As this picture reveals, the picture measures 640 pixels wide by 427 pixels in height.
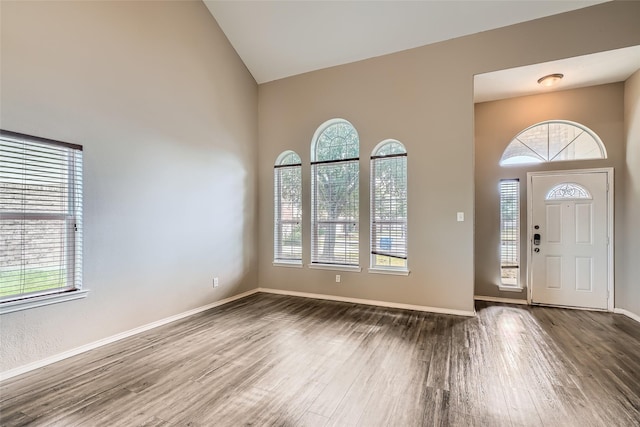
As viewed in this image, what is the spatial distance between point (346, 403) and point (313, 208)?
3190mm

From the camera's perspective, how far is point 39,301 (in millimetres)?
2543

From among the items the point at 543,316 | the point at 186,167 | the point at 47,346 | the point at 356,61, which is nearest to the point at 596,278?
the point at 543,316

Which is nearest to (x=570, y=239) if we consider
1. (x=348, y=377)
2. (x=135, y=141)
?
(x=348, y=377)

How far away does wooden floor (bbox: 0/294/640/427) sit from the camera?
1.94 meters

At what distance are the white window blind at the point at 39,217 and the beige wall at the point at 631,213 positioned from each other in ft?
20.9

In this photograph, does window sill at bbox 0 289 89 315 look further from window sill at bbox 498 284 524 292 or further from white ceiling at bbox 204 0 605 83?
window sill at bbox 498 284 524 292

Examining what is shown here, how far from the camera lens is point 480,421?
1873mm

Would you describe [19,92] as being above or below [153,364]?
above

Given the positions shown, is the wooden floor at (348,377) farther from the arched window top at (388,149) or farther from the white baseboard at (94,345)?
the arched window top at (388,149)

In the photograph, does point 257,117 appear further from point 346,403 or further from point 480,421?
point 480,421

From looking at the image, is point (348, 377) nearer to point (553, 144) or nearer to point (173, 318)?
point (173, 318)

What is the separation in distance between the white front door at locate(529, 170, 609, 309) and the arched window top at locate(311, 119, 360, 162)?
8.96ft

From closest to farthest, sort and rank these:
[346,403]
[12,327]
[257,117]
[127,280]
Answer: [346,403]
[12,327]
[127,280]
[257,117]

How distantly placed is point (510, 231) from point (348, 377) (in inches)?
142
